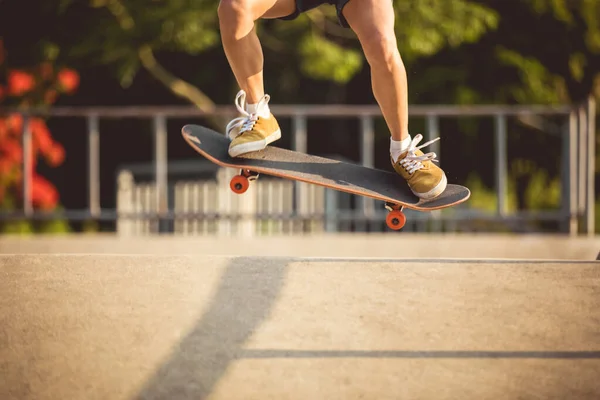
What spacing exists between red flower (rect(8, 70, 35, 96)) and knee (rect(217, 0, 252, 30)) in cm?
778

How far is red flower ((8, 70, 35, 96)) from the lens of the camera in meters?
10.5

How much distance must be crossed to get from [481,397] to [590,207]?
16.7 feet

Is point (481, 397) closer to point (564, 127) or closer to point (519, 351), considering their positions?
point (519, 351)

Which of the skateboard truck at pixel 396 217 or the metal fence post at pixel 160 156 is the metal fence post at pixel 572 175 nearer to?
the metal fence post at pixel 160 156

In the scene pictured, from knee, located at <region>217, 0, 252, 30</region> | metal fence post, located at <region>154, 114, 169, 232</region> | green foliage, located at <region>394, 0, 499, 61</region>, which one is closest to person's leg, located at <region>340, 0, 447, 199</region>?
knee, located at <region>217, 0, 252, 30</region>

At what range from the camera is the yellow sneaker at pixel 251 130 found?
139 inches

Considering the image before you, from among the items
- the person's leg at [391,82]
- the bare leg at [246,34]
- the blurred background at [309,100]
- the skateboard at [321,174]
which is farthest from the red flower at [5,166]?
the person's leg at [391,82]

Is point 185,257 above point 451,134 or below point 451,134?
below

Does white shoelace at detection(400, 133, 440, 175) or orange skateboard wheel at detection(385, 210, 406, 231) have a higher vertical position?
white shoelace at detection(400, 133, 440, 175)

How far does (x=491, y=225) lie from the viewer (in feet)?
33.3

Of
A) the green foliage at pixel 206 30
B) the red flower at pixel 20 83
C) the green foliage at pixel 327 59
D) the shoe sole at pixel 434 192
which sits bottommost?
the shoe sole at pixel 434 192

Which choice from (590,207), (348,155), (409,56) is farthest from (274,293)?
(348,155)

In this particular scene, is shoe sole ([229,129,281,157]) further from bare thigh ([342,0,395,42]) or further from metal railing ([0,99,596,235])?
metal railing ([0,99,596,235])

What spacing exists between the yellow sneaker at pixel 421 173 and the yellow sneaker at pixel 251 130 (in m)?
0.61
